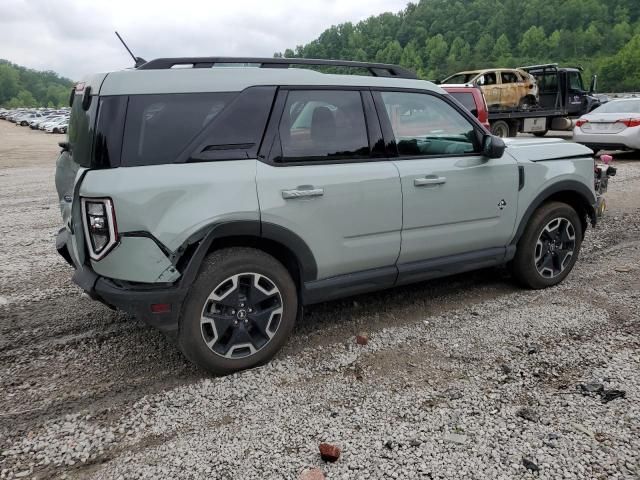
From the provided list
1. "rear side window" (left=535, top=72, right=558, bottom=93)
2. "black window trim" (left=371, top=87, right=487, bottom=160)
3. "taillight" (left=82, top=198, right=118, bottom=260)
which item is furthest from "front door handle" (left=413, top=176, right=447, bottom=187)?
"rear side window" (left=535, top=72, right=558, bottom=93)

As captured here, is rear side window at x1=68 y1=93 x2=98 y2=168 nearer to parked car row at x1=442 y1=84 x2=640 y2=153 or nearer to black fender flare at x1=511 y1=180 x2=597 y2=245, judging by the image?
black fender flare at x1=511 y1=180 x2=597 y2=245

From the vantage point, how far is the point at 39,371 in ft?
10.9

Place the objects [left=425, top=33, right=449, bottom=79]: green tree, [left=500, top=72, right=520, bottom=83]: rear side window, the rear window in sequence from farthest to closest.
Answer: [left=425, top=33, right=449, bottom=79]: green tree, [left=500, top=72, right=520, bottom=83]: rear side window, the rear window

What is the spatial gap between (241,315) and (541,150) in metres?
2.92

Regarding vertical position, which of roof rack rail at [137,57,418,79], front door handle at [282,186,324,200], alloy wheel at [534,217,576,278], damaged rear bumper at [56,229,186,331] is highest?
roof rack rail at [137,57,418,79]

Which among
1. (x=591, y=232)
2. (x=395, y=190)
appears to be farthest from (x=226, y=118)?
(x=591, y=232)

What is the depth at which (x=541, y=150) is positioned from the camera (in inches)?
173

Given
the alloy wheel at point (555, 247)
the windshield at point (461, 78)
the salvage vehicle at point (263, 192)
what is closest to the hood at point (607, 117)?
the windshield at point (461, 78)

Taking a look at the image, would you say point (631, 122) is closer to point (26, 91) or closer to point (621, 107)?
point (621, 107)

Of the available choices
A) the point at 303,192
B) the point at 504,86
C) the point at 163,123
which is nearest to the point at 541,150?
the point at 303,192

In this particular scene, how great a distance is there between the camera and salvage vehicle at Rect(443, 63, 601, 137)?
57.4 ft

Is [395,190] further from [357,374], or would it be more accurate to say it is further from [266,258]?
[357,374]

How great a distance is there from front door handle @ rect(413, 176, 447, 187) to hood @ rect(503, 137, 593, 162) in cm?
84

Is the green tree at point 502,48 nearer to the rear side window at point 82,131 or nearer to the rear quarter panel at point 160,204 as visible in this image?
the rear side window at point 82,131
